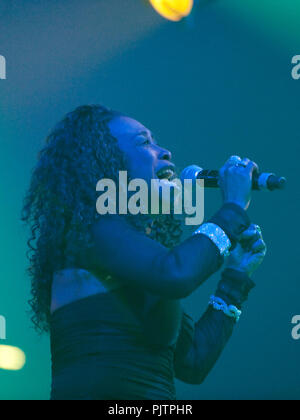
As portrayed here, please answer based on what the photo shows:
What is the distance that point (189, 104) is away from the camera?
110 inches

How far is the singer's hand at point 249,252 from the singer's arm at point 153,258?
225 millimetres

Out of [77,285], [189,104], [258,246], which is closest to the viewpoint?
[77,285]

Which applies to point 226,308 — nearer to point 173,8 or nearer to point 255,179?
point 255,179

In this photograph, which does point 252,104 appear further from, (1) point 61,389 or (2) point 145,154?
(1) point 61,389

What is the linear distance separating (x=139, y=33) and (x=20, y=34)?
53 centimetres

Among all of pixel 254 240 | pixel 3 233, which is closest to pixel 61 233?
pixel 254 240

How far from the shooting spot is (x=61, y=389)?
1.11m

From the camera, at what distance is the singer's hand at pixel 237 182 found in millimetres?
1193

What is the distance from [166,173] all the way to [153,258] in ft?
1.01
